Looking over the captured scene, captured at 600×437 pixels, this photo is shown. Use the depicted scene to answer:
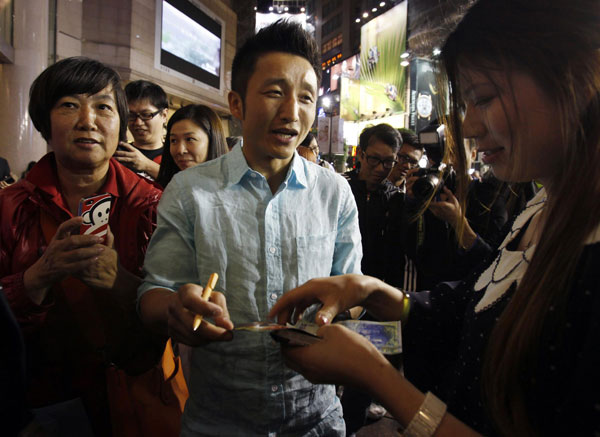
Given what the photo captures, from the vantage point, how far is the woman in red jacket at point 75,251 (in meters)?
1.23

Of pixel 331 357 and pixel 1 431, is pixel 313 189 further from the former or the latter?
pixel 1 431

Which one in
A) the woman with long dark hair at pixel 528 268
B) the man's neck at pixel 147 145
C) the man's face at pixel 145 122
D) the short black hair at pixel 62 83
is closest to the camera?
the woman with long dark hair at pixel 528 268

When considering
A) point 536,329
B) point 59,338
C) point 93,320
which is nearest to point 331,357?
point 536,329

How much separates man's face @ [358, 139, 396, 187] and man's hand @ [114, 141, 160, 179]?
72.1 inches

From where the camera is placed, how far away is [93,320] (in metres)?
1.40

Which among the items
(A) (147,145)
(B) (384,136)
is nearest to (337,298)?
(B) (384,136)

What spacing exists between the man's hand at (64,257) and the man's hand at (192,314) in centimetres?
30

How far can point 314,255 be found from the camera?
126 centimetres

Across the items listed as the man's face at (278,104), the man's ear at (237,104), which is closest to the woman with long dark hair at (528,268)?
the man's face at (278,104)

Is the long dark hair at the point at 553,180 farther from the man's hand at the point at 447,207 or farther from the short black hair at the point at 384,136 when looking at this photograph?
the short black hair at the point at 384,136

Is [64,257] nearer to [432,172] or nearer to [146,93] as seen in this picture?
[146,93]

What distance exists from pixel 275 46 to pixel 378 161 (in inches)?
86.2

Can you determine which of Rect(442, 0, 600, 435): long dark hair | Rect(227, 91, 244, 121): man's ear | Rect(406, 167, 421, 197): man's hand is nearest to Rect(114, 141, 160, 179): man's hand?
Rect(227, 91, 244, 121): man's ear

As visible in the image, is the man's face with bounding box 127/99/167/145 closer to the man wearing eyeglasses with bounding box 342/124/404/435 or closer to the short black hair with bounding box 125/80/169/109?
the short black hair with bounding box 125/80/169/109
